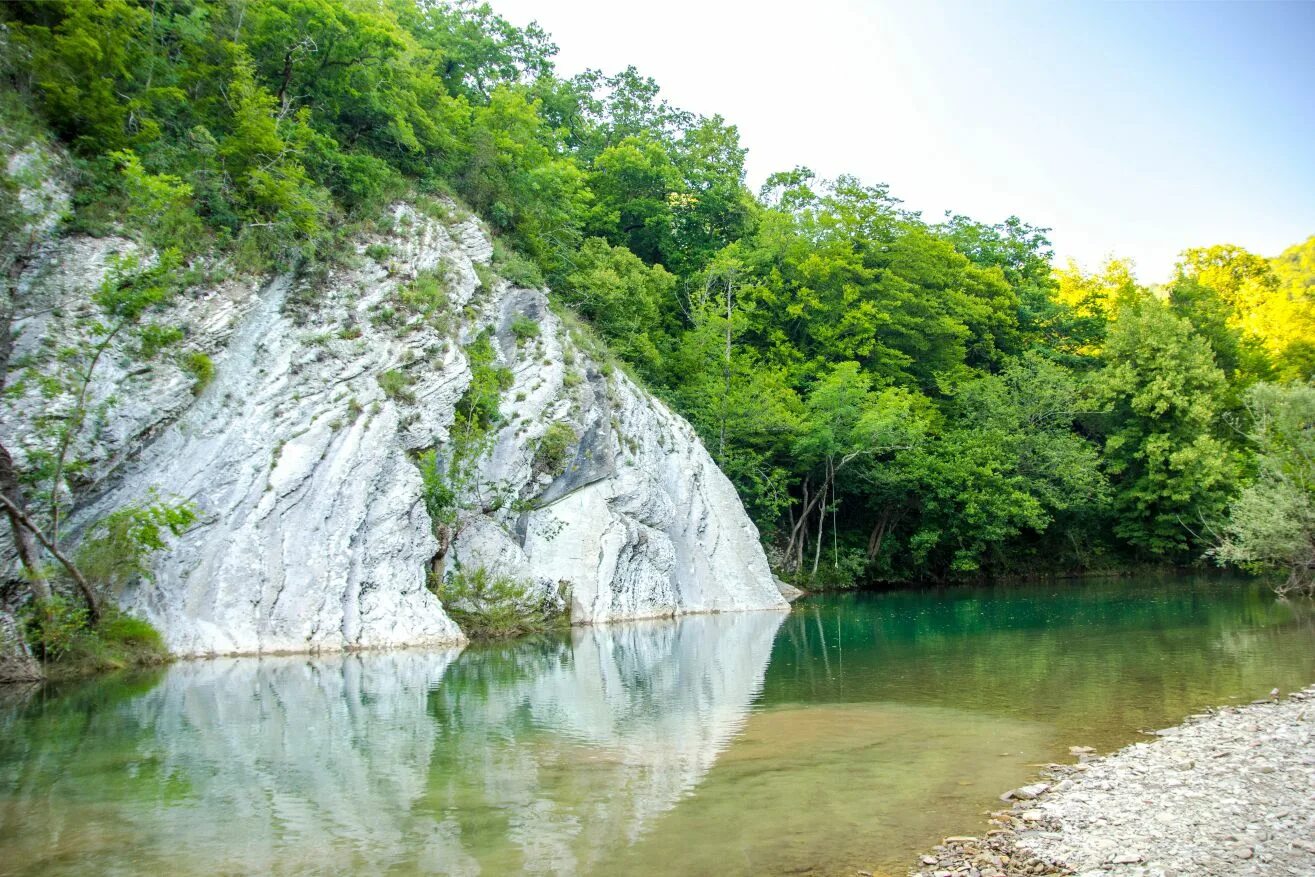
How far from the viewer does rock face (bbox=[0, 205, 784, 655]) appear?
17203mm

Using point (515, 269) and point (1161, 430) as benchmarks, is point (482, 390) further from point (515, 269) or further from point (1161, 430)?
point (1161, 430)

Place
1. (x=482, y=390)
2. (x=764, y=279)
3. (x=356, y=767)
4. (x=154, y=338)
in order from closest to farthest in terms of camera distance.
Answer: (x=356, y=767)
(x=154, y=338)
(x=482, y=390)
(x=764, y=279)

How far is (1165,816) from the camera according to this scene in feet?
22.2

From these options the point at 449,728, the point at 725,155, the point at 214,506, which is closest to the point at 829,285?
the point at 725,155

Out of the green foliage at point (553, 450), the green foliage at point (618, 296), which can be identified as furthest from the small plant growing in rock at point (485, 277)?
the green foliage at point (553, 450)

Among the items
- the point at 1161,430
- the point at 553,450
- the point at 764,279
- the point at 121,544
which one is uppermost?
the point at 764,279

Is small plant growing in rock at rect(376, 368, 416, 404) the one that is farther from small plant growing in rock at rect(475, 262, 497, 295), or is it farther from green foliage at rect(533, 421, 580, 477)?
small plant growing in rock at rect(475, 262, 497, 295)

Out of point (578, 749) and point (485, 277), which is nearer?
point (578, 749)

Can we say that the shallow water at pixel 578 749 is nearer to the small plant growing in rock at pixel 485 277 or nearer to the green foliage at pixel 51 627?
the green foliage at pixel 51 627

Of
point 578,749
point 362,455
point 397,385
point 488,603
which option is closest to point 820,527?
point 488,603

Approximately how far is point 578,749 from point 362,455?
522 inches

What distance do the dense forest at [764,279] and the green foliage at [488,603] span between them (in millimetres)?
9747

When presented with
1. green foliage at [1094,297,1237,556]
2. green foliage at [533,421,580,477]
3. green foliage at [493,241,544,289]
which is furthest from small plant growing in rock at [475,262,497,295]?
green foliage at [1094,297,1237,556]

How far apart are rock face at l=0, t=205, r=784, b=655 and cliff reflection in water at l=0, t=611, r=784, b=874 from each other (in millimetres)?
3048
